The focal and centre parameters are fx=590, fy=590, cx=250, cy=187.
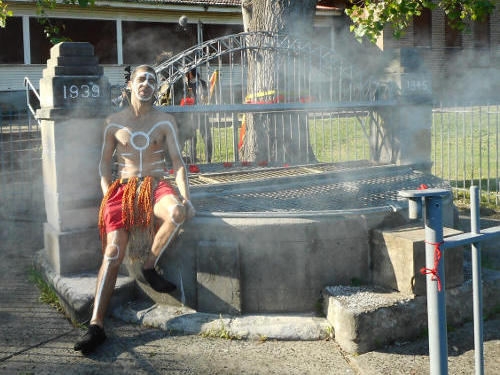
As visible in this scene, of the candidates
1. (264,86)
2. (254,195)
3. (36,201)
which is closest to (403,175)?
(254,195)

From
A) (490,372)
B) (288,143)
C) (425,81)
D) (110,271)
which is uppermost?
(425,81)

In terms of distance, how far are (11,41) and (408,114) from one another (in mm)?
15568

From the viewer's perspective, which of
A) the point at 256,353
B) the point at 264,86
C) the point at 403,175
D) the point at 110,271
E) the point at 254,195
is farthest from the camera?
the point at 264,86

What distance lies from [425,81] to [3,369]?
5.03 metres

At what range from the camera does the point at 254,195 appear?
5461 mm

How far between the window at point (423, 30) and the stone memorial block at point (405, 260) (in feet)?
66.6

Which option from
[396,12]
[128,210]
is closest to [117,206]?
[128,210]

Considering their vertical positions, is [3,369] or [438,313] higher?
[438,313]

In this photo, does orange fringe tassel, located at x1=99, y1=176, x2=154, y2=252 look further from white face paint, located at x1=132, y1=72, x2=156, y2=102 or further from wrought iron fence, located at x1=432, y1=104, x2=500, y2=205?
wrought iron fence, located at x1=432, y1=104, x2=500, y2=205

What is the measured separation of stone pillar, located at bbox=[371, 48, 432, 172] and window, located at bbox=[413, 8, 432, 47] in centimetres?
1770

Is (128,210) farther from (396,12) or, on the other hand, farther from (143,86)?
(396,12)

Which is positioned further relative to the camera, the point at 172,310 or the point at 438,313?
the point at 172,310

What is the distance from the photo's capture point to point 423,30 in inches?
921

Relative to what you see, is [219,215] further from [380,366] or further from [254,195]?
[380,366]
